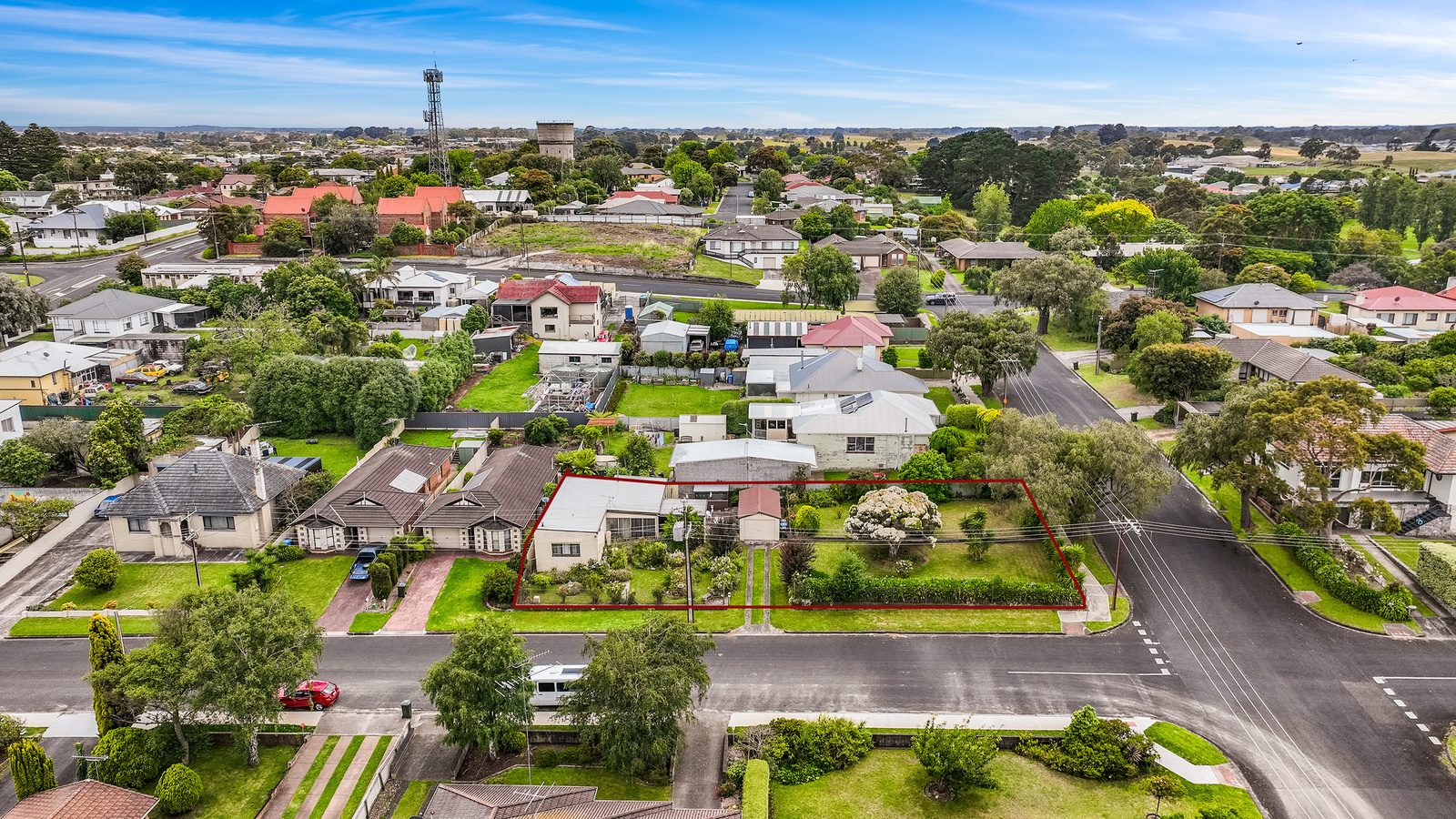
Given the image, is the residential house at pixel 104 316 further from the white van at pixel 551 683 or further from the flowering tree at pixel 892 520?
the flowering tree at pixel 892 520

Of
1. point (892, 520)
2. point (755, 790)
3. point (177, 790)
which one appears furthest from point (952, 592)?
point (177, 790)

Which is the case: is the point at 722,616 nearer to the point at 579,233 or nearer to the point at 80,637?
the point at 80,637

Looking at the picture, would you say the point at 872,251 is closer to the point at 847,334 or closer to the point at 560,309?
the point at 847,334

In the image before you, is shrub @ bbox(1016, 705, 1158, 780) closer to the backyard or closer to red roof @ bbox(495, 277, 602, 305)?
red roof @ bbox(495, 277, 602, 305)

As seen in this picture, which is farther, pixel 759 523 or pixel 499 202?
pixel 499 202

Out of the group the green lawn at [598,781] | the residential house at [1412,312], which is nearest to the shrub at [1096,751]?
the green lawn at [598,781]

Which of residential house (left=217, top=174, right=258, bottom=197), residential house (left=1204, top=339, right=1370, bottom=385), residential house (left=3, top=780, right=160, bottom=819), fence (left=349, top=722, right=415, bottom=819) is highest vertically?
residential house (left=217, top=174, right=258, bottom=197)

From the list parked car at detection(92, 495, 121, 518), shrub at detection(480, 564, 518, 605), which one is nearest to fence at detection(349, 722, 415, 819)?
shrub at detection(480, 564, 518, 605)
